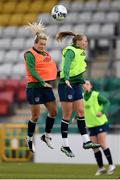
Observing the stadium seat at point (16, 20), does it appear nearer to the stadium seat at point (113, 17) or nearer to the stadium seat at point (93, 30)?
the stadium seat at point (93, 30)

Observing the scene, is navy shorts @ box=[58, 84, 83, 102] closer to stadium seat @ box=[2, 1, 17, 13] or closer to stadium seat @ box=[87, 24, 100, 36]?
stadium seat @ box=[87, 24, 100, 36]

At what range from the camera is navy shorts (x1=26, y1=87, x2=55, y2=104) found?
532 inches

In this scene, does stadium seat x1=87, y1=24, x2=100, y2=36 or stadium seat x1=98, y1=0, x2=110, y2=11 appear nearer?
stadium seat x1=87, y1=24, x2=100, y2=36

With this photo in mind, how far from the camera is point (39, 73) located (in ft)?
43.9

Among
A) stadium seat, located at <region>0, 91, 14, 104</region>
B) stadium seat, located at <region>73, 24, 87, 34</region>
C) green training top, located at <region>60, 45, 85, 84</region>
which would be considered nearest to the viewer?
green training top, located at <region>60, 45, 85, 84</region>

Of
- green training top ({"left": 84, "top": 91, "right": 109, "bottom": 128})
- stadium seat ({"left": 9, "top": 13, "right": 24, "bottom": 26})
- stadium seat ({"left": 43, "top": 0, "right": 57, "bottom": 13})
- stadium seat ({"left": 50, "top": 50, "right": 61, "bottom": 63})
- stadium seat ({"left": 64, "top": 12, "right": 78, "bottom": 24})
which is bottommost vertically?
green training top ({"left": 84, "top": 91, "right": 109, "bottom": 128})

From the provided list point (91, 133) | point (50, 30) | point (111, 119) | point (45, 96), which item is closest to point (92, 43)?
point (50, 30)

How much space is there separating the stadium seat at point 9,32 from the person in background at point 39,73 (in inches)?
562

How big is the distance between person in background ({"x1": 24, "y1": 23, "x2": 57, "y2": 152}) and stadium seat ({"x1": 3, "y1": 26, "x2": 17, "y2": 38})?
14287 mm

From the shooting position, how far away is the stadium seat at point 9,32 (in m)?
27.8

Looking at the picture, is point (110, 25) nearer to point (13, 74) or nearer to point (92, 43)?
point (92, 43)

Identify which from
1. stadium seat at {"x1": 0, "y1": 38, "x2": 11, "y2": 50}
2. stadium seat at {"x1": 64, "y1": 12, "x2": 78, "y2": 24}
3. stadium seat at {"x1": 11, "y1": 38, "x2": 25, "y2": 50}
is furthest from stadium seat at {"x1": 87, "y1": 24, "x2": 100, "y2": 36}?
stadium seat at {"x1": 0, "y1": 38, "x2": 11, "y2": 50}

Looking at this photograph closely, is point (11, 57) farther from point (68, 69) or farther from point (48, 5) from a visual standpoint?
point (68, 69)

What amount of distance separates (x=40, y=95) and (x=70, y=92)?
0.53 meters
